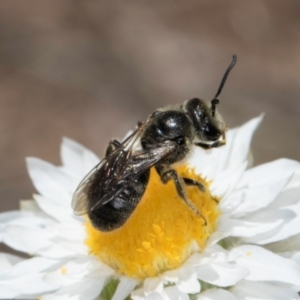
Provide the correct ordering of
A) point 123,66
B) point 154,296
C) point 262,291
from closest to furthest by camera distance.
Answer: point 154,296, point 262,291, point 123,66

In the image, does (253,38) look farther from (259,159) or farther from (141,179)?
(141,179)

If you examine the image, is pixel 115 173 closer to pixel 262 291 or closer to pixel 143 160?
pixel 143 160

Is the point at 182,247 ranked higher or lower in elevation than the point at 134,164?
lower

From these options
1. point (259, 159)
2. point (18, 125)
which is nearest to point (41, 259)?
→ point (259, 159)

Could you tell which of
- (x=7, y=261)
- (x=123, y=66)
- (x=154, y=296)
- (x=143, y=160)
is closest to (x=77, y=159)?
(x=7, y=261)

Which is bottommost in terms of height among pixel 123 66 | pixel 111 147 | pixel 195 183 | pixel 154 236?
pixel 154 236

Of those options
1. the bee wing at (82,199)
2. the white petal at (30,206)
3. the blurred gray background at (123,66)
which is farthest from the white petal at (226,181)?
the blurred gray background at (123,66)

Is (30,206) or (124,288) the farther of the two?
(30,206)
